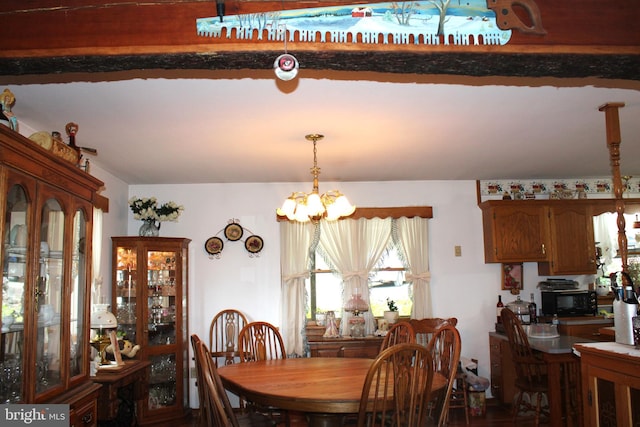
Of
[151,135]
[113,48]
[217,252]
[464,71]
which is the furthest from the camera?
[217,252]

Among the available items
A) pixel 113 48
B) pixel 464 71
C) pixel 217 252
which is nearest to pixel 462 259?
pixel 217 252

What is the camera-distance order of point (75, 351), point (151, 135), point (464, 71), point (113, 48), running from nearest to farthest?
point (113, 48) → point (464, 71) → point (75, 351) → point (151, 135)

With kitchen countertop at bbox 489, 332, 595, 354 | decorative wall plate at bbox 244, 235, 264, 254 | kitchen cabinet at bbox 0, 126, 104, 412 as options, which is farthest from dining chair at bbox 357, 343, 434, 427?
decorative wall plate at bbox 244, 235, 264, 254

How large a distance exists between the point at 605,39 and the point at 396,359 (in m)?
1.69

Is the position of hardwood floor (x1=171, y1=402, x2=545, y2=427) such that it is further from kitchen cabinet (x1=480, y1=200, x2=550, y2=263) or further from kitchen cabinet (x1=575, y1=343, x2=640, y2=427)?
kitchen cabinet (x1=575, y1=343, x2=640, y2=427)

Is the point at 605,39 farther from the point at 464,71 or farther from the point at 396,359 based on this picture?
the point at 396,359

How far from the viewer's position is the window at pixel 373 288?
632cm

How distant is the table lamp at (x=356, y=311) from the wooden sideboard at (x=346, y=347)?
0.42 feet

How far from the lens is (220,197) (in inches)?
250

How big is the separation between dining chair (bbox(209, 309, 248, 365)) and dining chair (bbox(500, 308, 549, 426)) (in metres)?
2.67

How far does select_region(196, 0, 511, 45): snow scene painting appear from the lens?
210cm

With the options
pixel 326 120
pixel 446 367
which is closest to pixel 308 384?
pixel 446 367
